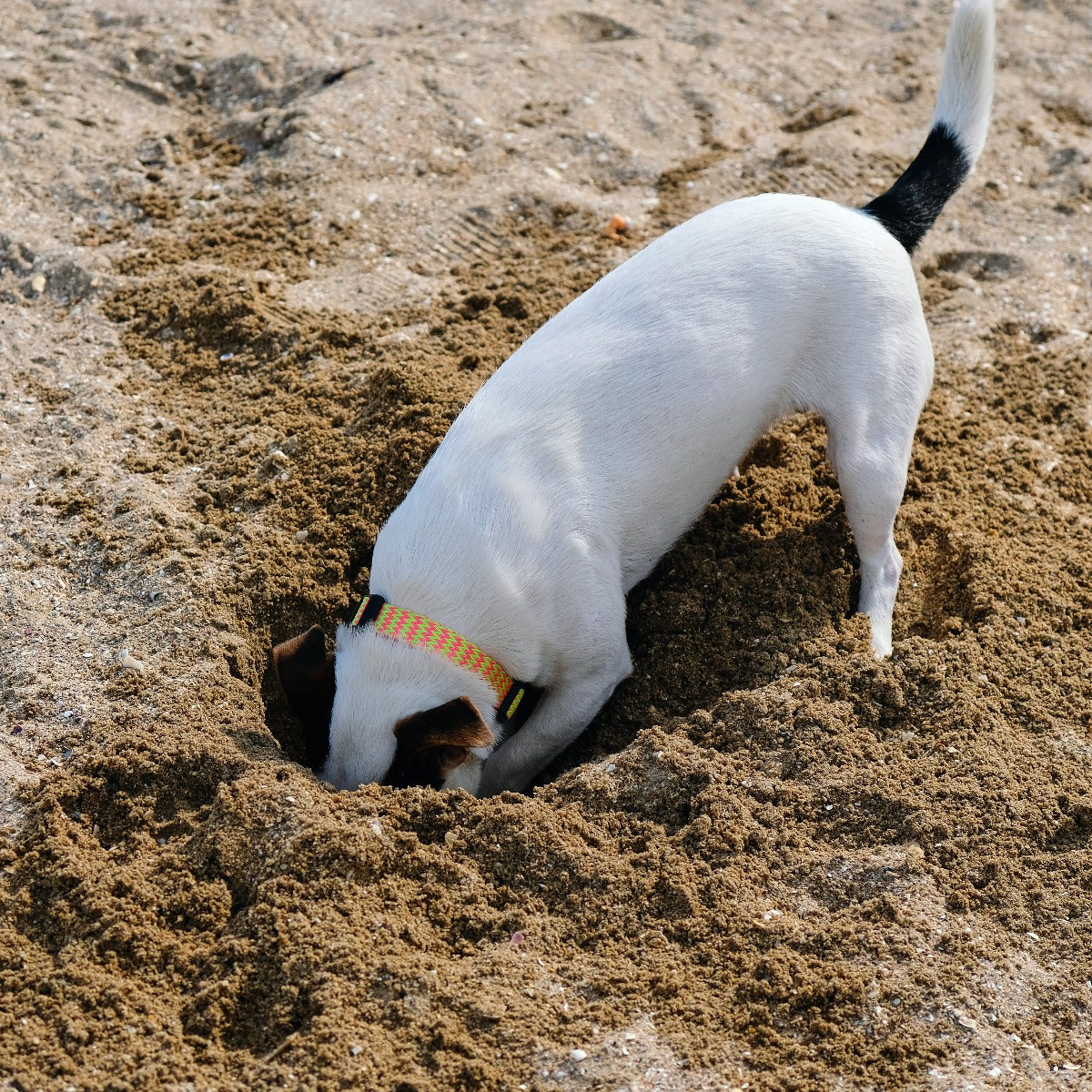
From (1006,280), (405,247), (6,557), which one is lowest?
(6,557)

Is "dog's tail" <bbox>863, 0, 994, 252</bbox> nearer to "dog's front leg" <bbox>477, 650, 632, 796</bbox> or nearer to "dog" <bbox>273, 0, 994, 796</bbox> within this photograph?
"dog" <bbox>273, 0, 994, 796</bbox>

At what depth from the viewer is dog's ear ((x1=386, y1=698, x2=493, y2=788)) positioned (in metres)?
3.46

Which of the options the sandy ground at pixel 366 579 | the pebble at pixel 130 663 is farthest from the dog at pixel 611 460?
the pebble at pixel 130 663

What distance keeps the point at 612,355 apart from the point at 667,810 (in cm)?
150

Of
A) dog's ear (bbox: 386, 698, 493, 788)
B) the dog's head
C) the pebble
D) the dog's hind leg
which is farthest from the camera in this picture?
the dog's hind leg

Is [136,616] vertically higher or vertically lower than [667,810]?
lower

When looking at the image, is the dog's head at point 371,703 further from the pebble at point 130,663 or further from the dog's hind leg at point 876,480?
the dog's hind leg at point 876,480

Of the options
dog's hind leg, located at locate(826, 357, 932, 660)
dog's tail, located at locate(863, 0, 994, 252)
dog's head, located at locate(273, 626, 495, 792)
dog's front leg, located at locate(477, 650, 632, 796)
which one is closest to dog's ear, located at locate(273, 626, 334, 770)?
dog's head, located at locate(273, 626, 495, 792)

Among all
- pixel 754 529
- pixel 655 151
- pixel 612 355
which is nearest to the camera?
pixel 612 355

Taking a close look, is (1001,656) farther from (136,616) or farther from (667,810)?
(136,616)

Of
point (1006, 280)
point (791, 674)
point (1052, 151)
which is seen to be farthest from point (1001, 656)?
point (1052, 151)

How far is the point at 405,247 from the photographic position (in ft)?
19.7

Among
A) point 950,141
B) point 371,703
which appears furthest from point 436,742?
point 950,141

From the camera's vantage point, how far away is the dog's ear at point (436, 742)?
346 cm
